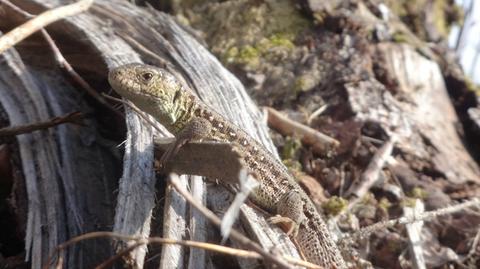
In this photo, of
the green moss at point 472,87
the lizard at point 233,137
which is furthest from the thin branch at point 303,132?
the green moss at point 472,87

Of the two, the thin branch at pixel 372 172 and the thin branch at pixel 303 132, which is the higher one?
the thin branch at pixel 303 132

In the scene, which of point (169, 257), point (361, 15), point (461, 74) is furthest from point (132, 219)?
point (461, 74)

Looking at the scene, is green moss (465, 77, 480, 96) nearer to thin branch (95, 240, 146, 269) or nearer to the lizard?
the lizard

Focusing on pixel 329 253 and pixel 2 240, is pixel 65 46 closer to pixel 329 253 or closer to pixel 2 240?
pixel 2 240

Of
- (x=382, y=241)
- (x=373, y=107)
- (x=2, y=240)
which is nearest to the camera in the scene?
(x=2, y=240)

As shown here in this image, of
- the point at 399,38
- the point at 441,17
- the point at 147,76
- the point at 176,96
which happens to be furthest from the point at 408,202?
the point at 441,17

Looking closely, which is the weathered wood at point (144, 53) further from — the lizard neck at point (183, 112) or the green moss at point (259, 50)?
the green moss at point (259, 50)
